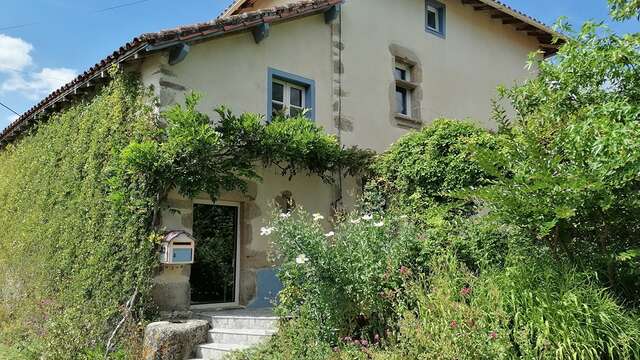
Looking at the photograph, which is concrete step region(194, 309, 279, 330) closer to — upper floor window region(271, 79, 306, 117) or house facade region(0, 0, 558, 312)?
house facade region(0, 0, 558, 312)

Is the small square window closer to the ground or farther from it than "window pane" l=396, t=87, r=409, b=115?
farther from it

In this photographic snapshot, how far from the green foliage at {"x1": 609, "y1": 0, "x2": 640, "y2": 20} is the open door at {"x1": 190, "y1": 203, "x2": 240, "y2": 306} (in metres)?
6.14

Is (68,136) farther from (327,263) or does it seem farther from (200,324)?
(327,263)

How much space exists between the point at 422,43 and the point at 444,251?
810cm

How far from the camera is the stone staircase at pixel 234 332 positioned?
649 cm

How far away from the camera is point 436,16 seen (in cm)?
1332

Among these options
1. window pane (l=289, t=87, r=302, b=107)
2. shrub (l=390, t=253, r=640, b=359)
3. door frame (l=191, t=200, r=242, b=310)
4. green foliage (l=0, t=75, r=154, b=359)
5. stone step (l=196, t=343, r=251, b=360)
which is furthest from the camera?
window pane (l=289, t=87, r=302, b=107)

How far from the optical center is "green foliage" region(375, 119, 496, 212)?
26.6ft

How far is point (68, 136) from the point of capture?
9828mm

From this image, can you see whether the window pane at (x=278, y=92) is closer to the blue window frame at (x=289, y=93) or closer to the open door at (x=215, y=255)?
A: the blue window frame at (x=289, y=93)

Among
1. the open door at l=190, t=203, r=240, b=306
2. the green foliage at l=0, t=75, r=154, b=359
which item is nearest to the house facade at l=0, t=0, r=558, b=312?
the open door at l=190, t=203, r=240, b=306

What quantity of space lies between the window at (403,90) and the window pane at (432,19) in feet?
5.45

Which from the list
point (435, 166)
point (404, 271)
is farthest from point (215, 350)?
point (435, 166)

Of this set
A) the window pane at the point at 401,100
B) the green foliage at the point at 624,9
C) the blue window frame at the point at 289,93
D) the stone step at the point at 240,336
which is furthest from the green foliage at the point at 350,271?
the window pane at the point at 401,100
